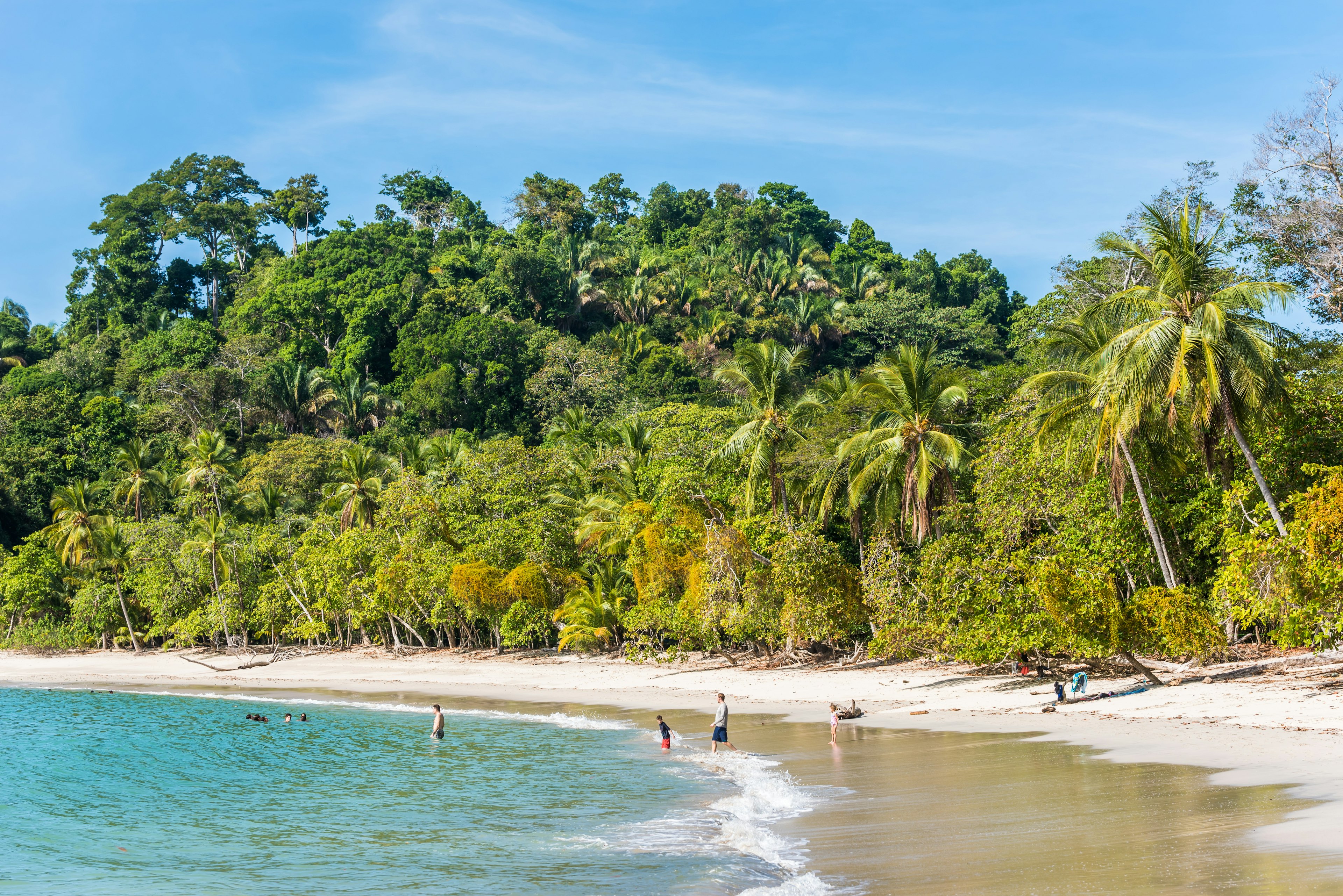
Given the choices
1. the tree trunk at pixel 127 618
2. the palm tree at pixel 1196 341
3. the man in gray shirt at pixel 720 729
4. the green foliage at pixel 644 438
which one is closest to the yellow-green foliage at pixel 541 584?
the green foliage at pixel 644 438

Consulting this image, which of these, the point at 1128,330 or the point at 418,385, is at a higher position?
the point at 418,385

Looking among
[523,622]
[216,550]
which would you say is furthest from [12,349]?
[523,622]

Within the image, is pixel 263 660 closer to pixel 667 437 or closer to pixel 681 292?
pixel 667 437

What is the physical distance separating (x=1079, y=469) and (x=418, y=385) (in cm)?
4509

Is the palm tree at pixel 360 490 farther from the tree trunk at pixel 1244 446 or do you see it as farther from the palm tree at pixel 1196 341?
the tree trunk at pixel 1244 446

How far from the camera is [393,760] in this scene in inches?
828

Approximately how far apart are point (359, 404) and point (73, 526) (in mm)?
17099

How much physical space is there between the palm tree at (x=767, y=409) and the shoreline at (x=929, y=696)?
5895 mm

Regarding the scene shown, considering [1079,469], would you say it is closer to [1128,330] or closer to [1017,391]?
[1128,330]

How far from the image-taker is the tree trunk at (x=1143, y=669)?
64.1 ft

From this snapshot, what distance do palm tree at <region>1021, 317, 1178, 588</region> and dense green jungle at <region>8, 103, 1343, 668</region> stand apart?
5.0 inches

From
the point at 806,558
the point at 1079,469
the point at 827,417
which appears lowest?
the point at 806,558

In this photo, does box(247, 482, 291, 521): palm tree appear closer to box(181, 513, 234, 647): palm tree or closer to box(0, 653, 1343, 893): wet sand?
box(181, 513, 234, 647): palm tree

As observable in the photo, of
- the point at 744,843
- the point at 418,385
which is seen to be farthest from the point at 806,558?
the point at 418,385
